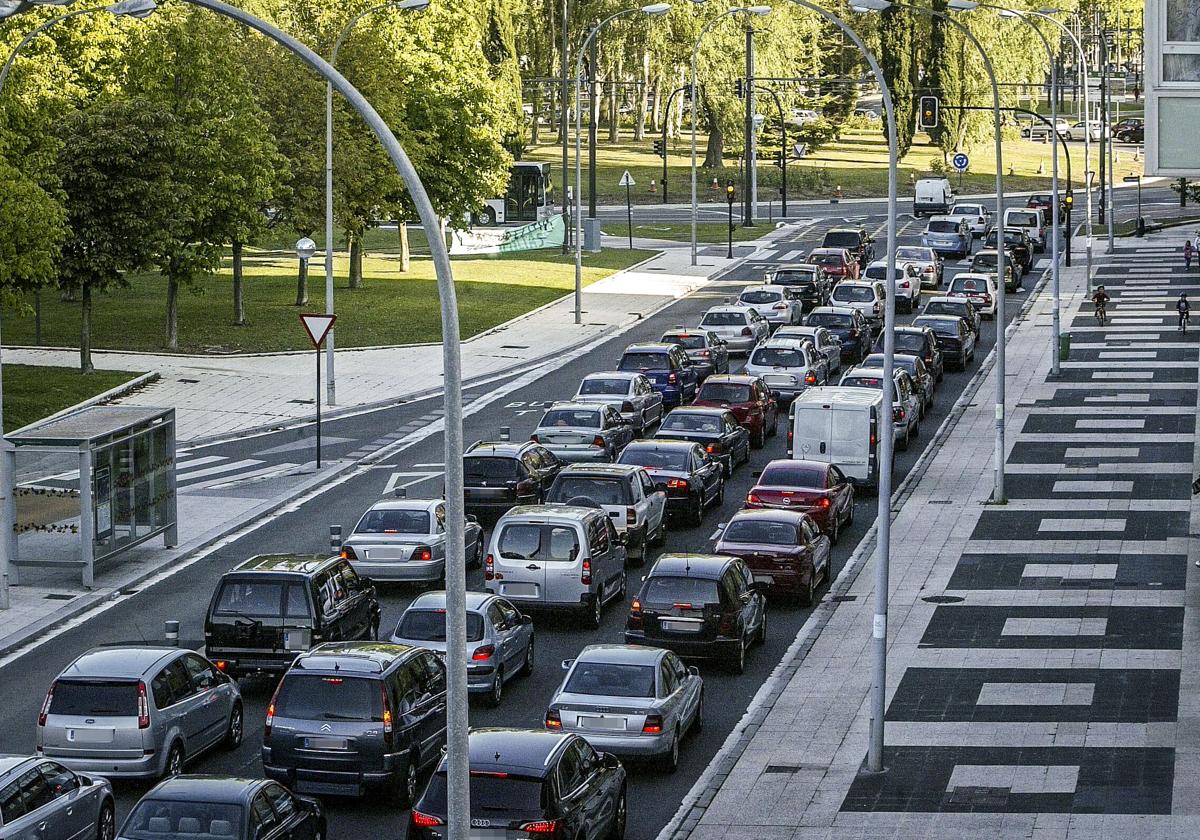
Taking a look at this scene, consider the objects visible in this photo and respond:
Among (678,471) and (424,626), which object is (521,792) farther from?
(678,471)

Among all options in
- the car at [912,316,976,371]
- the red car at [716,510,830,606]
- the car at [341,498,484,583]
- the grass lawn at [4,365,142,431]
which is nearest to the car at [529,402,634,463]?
the car at [341,498,484,583]

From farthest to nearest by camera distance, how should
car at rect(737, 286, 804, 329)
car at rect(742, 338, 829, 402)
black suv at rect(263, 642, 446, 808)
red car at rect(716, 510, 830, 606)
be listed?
1. car at rect(737, 286, 804, 329)
2. car at rect(742, 338, 829, 402)
3. red car at rect(716, 510, 830, 606)
4. black suv at rect(263, 642, 446, 808)

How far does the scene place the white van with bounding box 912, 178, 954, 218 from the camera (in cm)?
9038

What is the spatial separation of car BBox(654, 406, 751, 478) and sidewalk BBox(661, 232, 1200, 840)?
3596mm

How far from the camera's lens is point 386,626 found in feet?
92.0

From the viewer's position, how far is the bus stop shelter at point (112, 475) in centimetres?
3056

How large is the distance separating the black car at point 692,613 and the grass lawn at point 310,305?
106 feet

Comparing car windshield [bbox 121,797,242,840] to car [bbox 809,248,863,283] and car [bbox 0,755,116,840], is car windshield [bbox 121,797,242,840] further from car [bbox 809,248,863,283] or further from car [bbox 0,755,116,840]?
car [bbox 809,248,863,283]

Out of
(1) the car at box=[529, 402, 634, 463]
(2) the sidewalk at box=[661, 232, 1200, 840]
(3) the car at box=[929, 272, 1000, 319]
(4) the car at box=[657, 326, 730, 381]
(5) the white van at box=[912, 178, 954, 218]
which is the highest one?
(5) the white van at box=[912, 178, 954, 218]

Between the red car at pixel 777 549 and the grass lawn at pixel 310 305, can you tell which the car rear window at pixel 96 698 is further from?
the grass lawn at pixel 310 305

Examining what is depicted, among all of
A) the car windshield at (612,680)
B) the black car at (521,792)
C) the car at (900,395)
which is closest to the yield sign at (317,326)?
the car at (900,395)

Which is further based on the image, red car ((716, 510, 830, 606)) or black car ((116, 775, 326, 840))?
red car ((716, 510, 830, 606))

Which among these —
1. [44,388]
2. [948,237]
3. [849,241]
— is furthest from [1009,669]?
[948,237]

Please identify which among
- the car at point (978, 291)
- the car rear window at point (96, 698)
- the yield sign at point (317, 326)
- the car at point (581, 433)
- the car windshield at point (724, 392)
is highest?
the car at point (978, 291)
